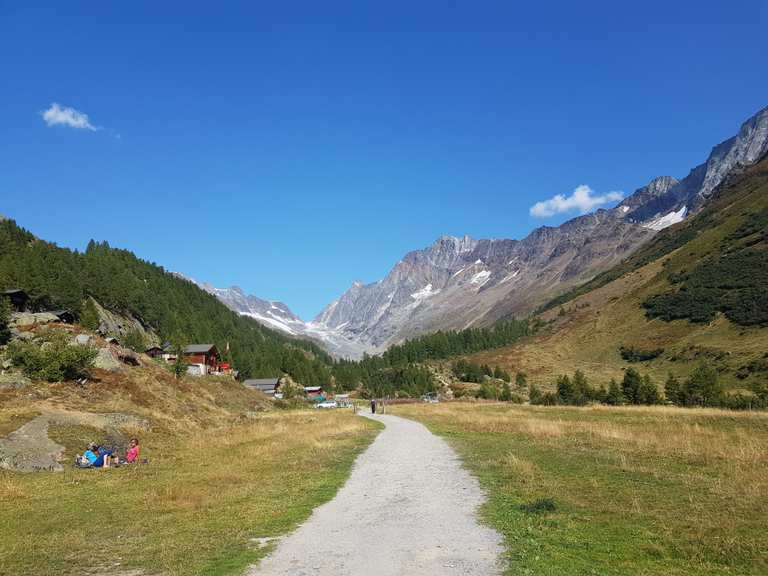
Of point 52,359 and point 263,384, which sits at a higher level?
point 52,359

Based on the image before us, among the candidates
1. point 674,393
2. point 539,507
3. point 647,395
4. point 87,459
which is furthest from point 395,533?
point 647,395

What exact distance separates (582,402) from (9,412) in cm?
7382

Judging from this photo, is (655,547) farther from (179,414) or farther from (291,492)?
(179,414)

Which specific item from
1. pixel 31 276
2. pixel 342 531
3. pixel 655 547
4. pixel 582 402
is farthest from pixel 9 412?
pixel 31 276

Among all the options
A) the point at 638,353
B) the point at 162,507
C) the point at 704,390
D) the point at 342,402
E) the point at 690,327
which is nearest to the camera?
the point at 162,507

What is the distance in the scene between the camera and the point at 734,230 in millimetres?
194125

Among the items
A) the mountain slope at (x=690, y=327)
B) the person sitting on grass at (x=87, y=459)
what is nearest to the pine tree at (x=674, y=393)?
the mountain slope at (x=690, y=327)

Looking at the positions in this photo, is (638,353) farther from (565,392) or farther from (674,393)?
(674,393)

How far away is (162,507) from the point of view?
54.2ft

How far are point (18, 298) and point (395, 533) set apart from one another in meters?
98.1

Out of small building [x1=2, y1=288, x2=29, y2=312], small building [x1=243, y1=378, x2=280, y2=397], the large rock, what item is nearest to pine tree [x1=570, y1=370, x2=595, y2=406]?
the large rock

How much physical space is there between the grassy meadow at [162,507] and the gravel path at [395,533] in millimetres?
813

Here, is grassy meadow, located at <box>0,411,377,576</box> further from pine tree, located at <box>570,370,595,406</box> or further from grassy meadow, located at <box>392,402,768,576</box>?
pine tree, located at <box>570,370,595,406</box>

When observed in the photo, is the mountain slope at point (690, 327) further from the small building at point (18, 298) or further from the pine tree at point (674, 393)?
the small building at point (18, 298)
